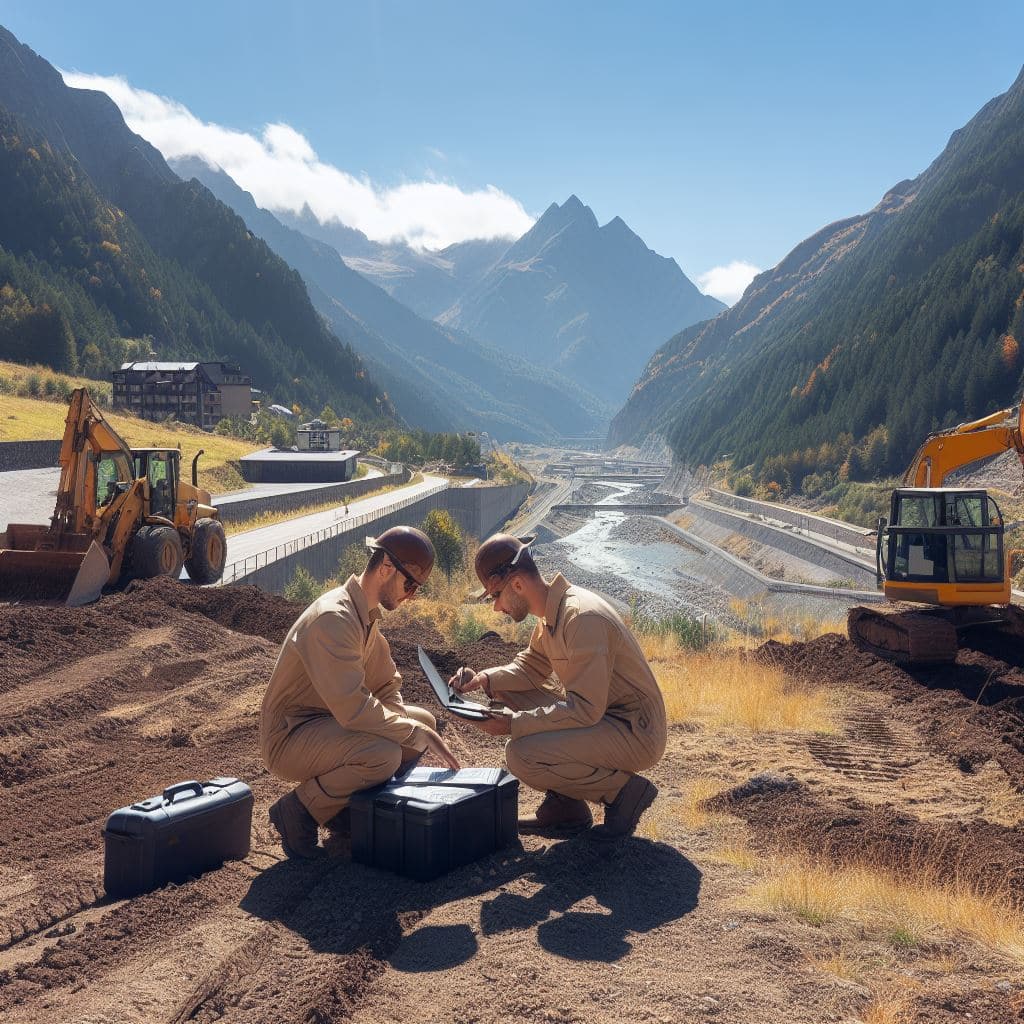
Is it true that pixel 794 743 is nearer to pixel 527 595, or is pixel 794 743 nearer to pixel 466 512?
pixel 527 595

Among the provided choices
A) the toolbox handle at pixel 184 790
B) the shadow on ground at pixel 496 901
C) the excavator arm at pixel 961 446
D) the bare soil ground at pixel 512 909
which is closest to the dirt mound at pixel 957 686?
the bare soil ground at pixel 512 909

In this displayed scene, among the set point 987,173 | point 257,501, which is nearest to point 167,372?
point 257,501

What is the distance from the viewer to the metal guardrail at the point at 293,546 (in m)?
25.6

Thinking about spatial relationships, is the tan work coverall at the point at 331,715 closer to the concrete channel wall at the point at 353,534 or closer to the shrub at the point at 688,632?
the shrub at the point at 688,632

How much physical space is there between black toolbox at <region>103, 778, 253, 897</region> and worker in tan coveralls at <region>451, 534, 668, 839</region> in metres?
1.63

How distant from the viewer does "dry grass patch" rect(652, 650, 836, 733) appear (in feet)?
37.3

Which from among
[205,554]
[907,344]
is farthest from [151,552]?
[907,344]

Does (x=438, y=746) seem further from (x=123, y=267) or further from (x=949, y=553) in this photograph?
(x=123, y=267)

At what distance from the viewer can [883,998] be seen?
173 inches

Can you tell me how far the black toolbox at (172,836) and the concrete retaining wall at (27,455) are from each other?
3778cm

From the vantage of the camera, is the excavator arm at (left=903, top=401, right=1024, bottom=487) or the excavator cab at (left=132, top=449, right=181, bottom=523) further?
the excavator cab at (left=132, top=449, right=181, bottom=523)

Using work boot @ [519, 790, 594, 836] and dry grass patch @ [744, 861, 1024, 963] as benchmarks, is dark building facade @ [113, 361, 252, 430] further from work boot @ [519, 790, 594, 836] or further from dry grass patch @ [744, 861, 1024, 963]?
dry grass patch @ [744, 861, 1024, 963]

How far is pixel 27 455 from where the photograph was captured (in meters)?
41.3

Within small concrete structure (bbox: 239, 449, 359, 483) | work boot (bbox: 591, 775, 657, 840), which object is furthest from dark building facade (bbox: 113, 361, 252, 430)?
work boot (bbox: 591, 775, 657, 840)
